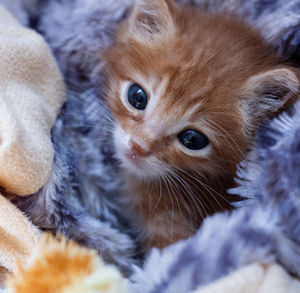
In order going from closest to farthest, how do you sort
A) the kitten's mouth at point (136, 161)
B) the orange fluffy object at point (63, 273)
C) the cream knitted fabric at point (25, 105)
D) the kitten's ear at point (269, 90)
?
1. the orange fluffy object at point (63, 273)
2. the cream knitted fabric at point (25, 105)
3. the kitten's ear at point (269, 90)
4. the kitten's mouth at point (136, 161)

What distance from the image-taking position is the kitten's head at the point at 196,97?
1067mm

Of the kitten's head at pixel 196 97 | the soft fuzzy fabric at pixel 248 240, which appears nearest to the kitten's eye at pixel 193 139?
the kitten's head at pixel 196 97

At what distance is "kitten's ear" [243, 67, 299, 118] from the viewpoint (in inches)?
39.2

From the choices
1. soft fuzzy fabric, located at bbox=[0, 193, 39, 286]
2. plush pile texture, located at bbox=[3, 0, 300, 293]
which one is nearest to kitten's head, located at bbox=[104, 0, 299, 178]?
plush pile texture, located at bbox=[3, 0, 300, 293]

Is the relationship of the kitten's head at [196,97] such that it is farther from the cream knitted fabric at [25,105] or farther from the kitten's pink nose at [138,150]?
the cream knitted fabric at [25,105]

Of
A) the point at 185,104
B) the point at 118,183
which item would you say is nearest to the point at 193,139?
the point at 185,104

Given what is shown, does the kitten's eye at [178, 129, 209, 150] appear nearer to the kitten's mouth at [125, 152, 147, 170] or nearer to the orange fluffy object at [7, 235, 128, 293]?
the kitten's mouth at [125, 152, 147, 170]

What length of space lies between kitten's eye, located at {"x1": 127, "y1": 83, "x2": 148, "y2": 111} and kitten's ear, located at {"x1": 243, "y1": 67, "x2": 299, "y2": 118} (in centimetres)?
29

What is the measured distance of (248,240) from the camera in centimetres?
76

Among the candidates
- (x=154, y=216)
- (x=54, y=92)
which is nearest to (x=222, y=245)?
(x=154, y=216)

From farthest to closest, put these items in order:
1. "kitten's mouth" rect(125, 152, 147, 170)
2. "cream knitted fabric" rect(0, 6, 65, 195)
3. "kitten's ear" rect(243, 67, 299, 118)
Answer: "kitten's mouth" rect(125, 152, 147, 170) → "kitten's ear" rect(243, 67, 299, 118) → "cream knitted fabric" rect(0, 6, 65, 195)

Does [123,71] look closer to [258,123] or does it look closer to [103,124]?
[103,124]

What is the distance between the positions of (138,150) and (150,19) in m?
0.44

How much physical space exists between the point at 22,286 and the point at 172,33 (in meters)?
0.80
